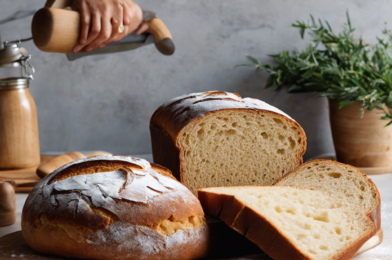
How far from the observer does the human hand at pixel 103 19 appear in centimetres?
181

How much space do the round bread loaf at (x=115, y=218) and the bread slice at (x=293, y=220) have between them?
0.42 ft

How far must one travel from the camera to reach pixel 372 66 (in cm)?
265

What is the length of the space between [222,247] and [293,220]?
0.22 metres

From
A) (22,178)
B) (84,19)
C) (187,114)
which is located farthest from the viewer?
(22,178)

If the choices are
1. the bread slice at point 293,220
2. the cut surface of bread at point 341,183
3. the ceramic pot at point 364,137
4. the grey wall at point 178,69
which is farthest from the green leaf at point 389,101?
the bread slice at point 293,220

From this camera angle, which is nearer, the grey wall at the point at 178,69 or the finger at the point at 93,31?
the finger at the point at 93,31

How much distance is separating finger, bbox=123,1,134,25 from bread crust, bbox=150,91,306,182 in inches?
16.5

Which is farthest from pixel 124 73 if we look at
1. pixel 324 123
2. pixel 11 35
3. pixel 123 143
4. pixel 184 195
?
pixel 184 195

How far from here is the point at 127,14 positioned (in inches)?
75.3

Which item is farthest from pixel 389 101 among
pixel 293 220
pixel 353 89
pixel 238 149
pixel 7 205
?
pixel 7 205

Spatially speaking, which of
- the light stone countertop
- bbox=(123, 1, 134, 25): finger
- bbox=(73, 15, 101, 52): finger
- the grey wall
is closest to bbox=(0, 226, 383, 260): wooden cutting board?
the light stone countertop

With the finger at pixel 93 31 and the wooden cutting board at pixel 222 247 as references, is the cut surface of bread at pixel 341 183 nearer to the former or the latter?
the wooden cutting board at pixel 222 247

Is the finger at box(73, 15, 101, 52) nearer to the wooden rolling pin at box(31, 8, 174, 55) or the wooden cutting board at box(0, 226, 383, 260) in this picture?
the wooden rolling pin at box(31, 8, 174, 55)

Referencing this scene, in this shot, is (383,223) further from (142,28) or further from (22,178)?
(22,178)
